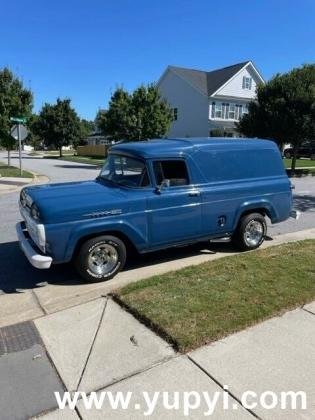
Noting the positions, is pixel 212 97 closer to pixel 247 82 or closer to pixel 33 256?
pixel 247 82

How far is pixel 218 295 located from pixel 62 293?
6.37 feet

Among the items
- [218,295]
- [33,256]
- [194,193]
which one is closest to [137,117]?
[194,193]

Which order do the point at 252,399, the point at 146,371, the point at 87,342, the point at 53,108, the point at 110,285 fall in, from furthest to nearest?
the point at 53,108 < the point at 110,285 < the point at 87,342 < the point at 146,371 < the point at 252,399

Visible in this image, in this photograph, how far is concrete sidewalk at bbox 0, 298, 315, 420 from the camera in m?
3.10

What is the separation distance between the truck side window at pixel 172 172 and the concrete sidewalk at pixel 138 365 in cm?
227

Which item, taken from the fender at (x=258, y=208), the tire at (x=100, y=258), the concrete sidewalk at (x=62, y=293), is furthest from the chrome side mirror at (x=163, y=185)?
the fender at (x=258, y=208)

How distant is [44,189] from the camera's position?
5.85m

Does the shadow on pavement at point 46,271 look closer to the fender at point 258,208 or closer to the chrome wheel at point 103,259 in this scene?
the chrome wheel at point 103,259

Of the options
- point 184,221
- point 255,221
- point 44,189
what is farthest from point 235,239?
point 44,189

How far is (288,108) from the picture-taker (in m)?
23.5

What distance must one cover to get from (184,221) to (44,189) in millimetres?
2030

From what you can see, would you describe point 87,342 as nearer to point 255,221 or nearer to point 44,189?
point 44,189

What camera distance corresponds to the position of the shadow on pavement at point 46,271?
568 centimetres

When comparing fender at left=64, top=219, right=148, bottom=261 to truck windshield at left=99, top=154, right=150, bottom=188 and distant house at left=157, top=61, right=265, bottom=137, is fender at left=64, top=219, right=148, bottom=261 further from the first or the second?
distant house at left=157, top=61, right=265, bottom=137
